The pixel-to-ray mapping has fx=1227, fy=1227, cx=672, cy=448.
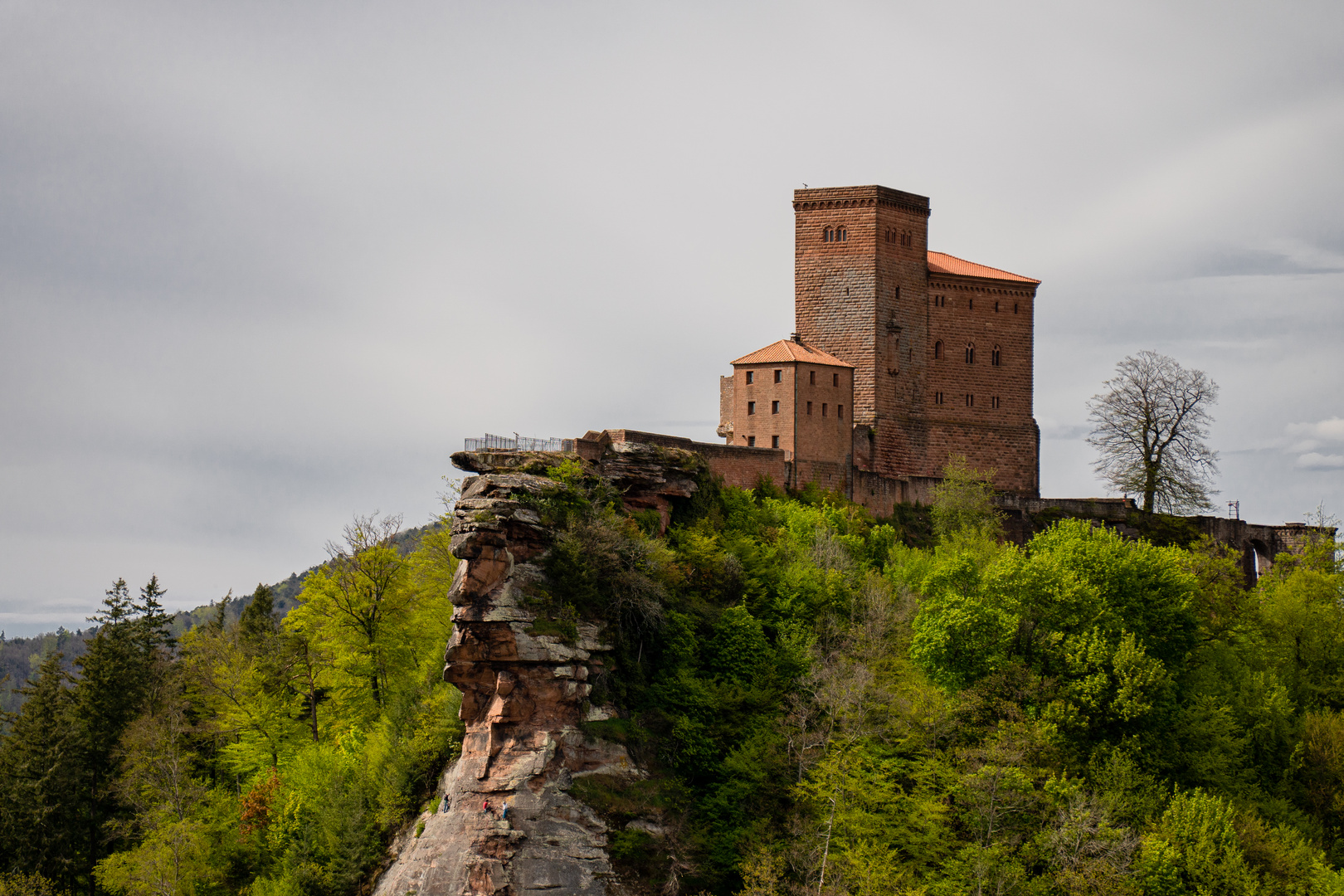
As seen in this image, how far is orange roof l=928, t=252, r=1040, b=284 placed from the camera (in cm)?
6412

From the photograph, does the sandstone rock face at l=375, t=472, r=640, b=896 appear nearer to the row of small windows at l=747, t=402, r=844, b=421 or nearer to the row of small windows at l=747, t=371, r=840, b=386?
the row of small windows at l=747, t=402, r=844, b=421

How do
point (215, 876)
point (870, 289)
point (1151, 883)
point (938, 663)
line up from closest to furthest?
point (1151, 883) < point (938, 663) < point (215, 876) < point (870, 289)

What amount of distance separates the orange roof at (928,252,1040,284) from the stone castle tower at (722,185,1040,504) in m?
0.10

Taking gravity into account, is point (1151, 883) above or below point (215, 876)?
above

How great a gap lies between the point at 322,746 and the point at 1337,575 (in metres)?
42.0

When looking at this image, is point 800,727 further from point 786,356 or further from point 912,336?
point 912,336

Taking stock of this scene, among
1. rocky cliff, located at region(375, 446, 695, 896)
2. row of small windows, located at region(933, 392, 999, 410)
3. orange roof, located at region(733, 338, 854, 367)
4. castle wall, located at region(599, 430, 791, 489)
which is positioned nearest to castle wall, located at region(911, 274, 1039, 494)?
row of small windows, located at region(933, 392, 999, 410)

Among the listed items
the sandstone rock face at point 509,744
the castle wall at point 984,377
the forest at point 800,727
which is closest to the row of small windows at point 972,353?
the castle wall at point 984,377

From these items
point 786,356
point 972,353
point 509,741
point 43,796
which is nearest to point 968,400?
point 972,353

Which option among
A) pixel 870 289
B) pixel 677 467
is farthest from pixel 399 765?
pixel 870 289

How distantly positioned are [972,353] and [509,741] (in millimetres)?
36146

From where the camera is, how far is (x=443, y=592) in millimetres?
48312

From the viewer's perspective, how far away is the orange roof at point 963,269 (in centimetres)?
6412

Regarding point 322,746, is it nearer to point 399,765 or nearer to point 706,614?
point 399,765
